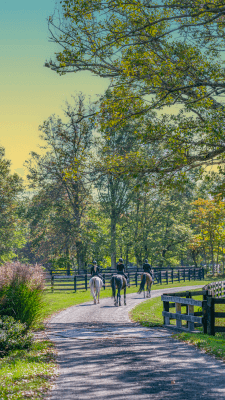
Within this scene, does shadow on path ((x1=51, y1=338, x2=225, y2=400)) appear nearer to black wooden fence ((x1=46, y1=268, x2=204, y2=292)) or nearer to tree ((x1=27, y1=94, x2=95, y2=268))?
black wooden fence ((x1=46, y1=268, x2=204, y2=292))

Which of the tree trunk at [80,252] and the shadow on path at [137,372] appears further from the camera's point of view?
the tree trunk at [80,252]

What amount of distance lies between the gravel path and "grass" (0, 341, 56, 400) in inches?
9.3

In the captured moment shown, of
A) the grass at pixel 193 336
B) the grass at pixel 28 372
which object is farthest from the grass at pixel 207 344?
the grass at pixel 28 372

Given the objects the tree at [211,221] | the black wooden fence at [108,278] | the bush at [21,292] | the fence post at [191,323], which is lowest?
the black wooden fence at [108,278]

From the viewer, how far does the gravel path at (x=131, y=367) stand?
581 cm

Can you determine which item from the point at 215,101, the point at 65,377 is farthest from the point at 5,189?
the point at 65,377

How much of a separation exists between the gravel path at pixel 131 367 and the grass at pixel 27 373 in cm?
24

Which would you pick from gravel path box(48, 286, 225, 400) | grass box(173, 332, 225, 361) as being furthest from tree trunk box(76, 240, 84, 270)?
grass box(173, 332, 225, 361)

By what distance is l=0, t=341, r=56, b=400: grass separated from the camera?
588cm

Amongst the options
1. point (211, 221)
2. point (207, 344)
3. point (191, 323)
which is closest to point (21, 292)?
point (207, 344)

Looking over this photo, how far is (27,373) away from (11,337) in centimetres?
212

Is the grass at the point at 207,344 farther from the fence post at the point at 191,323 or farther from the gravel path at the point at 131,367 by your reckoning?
the fence post at the point at 191,323

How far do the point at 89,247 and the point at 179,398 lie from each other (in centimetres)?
3243

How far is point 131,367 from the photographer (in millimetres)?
7191
